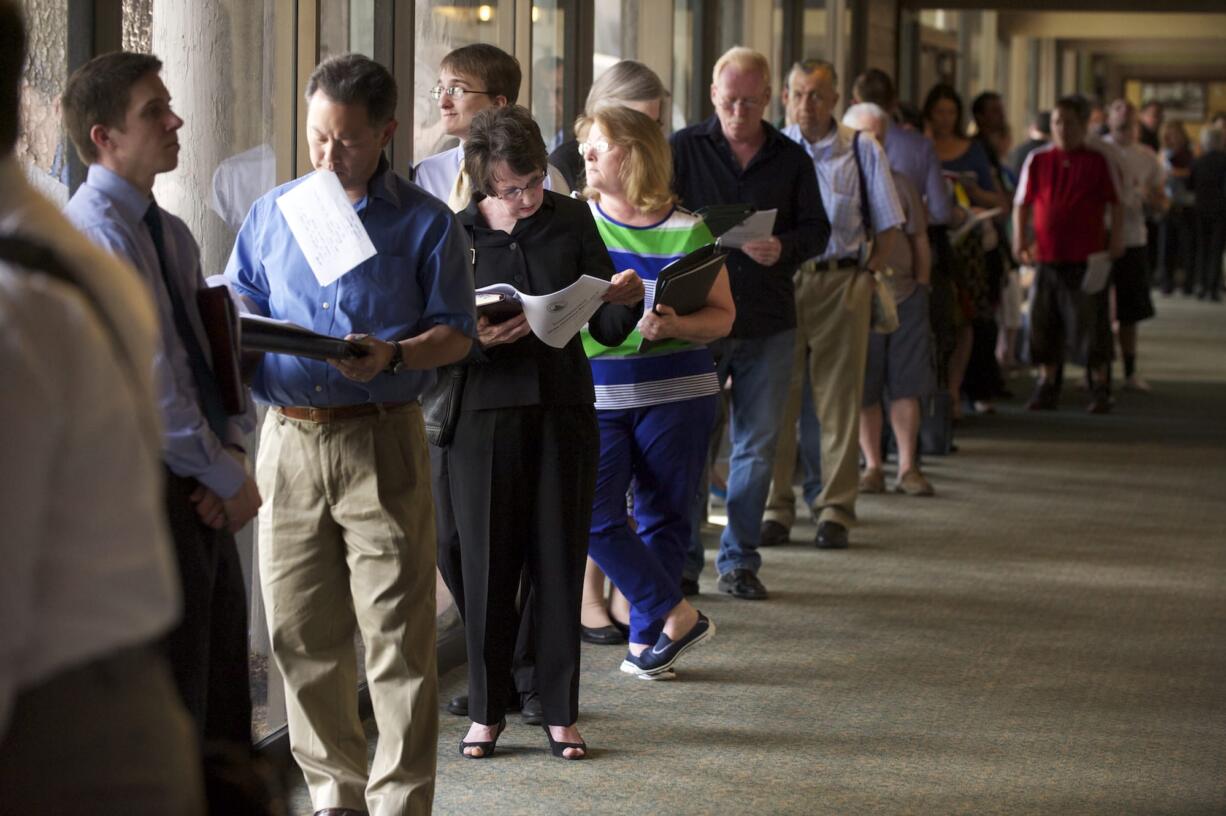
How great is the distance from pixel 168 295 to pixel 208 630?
0.52 metres

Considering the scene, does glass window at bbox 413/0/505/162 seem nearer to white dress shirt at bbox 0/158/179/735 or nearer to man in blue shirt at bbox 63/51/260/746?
man in blue shirt at bbox 63/51/260/746

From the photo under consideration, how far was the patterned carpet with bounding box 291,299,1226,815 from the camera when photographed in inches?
150

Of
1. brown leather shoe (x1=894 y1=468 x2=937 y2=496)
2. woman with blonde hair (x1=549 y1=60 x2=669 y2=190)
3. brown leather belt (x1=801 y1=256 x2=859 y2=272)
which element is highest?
woman with blonde hair (x1=549 y1=60 x2=669 y2=190)

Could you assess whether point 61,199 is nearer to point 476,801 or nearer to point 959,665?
point 476,801

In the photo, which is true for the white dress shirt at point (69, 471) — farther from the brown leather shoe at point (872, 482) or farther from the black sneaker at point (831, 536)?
the brown leather shoe at point (872, 482)

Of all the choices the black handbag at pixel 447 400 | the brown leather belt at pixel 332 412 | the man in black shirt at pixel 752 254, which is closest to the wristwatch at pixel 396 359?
the brown leather belt at pixel 332 412

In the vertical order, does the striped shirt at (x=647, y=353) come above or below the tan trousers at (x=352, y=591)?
above

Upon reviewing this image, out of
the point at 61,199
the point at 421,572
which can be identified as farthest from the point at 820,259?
the point at 61,199

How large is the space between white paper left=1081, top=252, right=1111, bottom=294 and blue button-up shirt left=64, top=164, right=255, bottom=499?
8.46 m

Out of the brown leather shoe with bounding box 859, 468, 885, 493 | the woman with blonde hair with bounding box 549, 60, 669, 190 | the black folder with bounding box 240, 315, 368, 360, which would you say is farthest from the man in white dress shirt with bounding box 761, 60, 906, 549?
the black folder with bounding box 240, 315, 368, 360

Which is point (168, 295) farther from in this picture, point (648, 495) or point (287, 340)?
point (648, 495)

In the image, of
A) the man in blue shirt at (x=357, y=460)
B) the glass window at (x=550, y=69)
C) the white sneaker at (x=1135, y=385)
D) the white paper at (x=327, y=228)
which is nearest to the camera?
the white paper at (x=327, y=228)

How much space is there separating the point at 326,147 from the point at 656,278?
1412 mm

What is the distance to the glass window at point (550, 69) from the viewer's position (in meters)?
5.68
